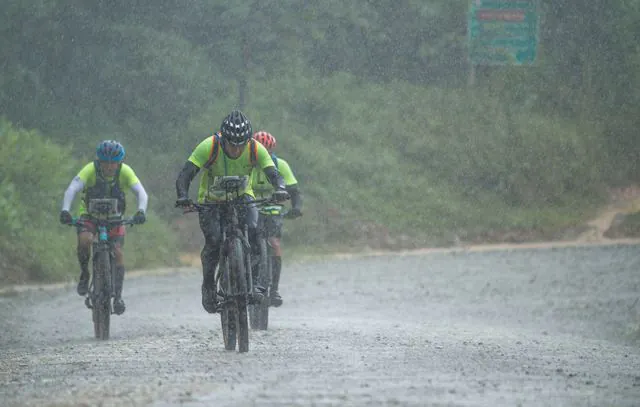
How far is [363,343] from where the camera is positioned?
1180 centimetres

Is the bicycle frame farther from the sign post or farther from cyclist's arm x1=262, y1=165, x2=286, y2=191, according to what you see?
the sign post

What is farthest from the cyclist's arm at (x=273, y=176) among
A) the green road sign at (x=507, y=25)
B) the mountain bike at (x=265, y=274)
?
the green road sign at (x=507, y=25)

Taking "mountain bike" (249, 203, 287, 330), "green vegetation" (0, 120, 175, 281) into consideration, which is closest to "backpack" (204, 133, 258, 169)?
"mountain bike" (249, 203, 287, 330)

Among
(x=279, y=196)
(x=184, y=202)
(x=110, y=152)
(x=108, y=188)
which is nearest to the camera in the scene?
(x=184, y=202)

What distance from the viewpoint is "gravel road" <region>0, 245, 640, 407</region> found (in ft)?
26.6

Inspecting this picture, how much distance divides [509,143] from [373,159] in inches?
203

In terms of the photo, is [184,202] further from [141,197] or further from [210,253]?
[141,197]

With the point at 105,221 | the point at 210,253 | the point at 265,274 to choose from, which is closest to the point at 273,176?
the point at 210,253

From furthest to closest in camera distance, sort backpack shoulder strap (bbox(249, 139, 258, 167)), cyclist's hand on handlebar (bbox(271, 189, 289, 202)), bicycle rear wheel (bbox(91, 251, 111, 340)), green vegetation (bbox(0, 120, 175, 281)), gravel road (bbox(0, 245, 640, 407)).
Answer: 1. green vegetation (bbox(0, 120, 175, 281))
2. bicycle rear wheel (bbox(91, 251, 111, 340))
3. backpack shoulder strap (bbox(249, 139, 258, 167))
4. cyclist's hand on handlebar (bbox(271, 189, 289, 202))
5. gravel road (bbox(0, 245, 640, 407))

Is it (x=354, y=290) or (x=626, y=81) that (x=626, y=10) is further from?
(x=354, y=290)

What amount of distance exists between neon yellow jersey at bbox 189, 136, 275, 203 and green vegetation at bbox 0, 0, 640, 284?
56.8ft

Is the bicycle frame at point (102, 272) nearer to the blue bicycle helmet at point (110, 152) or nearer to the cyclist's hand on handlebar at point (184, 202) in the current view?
the blue bicycle helmet at point (110, 152)

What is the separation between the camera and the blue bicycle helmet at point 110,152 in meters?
13.6

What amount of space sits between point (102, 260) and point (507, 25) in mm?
23930
